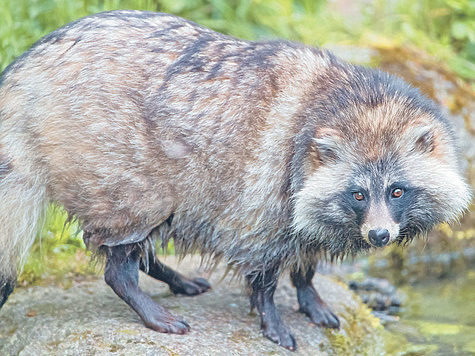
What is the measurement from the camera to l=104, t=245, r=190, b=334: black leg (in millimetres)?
4051

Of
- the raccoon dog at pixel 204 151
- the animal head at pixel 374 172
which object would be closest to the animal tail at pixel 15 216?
the raccoon dog at pixel 204 151

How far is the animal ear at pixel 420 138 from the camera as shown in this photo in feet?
12.7

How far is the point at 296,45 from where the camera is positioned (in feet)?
14.0

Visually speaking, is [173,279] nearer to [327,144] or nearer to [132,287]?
[132,287]

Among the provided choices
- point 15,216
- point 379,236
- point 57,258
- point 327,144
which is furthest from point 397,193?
point 57,258

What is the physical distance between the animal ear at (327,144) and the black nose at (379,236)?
0.47 metres

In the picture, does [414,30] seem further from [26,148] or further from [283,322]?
[26,148]

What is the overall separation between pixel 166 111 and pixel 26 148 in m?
0.78

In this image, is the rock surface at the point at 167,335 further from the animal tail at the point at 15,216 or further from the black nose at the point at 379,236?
the black nose at the point at 379,236

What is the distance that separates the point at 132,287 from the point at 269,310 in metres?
0.80

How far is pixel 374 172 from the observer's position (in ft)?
12.6

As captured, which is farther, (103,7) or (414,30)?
(414,30)

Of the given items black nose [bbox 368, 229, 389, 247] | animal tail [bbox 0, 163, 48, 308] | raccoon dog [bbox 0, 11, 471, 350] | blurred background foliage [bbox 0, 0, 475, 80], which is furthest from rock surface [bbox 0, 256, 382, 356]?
blurred background foliage [bbox 0, 0, 475, 80]

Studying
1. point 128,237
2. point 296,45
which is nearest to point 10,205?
point 128,237
